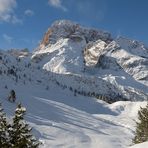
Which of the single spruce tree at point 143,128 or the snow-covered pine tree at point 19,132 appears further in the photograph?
the single spruce tree at point 143,128

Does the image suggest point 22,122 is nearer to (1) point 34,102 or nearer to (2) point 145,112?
(2) point 145,112

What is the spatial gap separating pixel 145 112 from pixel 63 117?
236 ft

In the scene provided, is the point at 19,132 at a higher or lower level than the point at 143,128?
lower

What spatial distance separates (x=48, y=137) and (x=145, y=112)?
128ft

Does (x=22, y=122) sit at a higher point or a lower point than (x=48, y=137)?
higher

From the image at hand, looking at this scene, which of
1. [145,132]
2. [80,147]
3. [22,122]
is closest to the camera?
[22,122]

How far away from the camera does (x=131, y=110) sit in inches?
7372

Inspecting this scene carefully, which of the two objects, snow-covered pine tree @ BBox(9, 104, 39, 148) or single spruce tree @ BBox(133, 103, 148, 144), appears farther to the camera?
single spruce tree @ BBox(133, 103, 148, 144)

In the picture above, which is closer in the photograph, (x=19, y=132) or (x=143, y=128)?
(x=19, y=132)

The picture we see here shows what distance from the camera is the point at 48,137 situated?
262 feet

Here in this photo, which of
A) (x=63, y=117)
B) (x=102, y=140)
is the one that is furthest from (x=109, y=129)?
(x=102, y=140)

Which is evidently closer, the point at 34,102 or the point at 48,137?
the point at 48,137

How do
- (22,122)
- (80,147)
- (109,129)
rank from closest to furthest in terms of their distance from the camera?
(22,122) → (80,147) → (109,129)

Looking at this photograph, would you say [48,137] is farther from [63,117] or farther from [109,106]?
[109,106]
